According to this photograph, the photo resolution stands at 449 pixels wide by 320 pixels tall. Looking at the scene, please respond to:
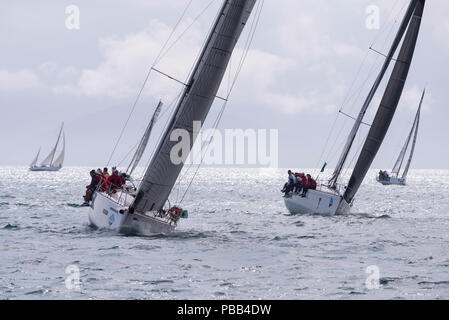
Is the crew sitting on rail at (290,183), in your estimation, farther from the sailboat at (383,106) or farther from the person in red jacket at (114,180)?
the person in red jacket at (114,180)

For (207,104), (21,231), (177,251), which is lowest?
(21,231)

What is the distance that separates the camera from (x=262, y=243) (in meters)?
22.4

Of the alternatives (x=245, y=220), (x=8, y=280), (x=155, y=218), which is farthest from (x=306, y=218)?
(x=8, y=280)

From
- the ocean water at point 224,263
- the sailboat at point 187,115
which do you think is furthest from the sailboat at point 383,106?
the sailboat at point 187,115

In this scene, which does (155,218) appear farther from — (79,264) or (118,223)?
(79,264)

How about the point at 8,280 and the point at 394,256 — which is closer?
the point at 8,280

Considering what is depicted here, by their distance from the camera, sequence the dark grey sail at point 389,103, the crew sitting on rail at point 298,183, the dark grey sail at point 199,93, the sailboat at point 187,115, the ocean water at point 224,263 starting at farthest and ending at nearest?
the dark grey sail at point 389,103, the crew sitting on rail at point 298,183, the dark grey sail at point 199,93, the sailboat at point 187,115, the ocean water at point 224,263

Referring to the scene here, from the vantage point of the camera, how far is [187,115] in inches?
870

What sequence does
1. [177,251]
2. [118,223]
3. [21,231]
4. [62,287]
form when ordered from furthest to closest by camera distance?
[21,231] → [118,223] → [177,251] → [62,287]

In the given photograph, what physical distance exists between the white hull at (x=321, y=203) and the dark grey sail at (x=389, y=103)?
0.96m

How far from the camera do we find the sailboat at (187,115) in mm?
21875

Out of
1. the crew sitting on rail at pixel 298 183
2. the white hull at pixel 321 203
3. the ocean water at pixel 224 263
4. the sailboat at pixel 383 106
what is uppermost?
the sailboat at pixel 383 106

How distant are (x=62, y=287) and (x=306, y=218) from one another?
793 inches

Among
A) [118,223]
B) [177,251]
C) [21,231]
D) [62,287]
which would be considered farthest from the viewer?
[21,231]
